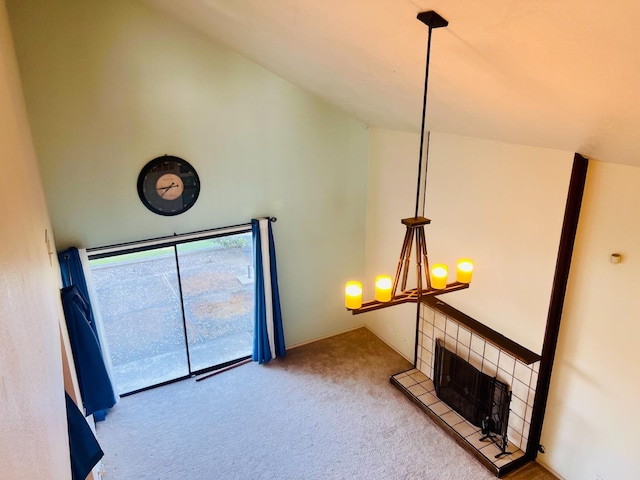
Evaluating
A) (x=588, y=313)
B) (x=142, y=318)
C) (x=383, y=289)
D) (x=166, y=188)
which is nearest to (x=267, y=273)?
(x=166, y=188)

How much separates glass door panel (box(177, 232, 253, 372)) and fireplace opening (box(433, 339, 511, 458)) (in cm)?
274

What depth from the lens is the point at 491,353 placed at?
4.52m

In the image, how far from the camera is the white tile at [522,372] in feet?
13.6

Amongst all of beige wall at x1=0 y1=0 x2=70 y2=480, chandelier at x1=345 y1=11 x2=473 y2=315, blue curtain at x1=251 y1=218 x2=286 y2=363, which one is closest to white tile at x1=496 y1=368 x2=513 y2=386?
chandelier at x1=345 y1=11 x2=473 y2=315

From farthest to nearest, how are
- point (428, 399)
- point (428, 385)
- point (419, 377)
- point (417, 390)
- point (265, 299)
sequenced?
point (265, 299), point (419, 377), point (428, 385), point (417, 390), point (428, 399)

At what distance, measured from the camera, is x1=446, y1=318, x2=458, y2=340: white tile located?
195 inches

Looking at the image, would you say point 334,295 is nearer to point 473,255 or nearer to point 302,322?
point 302,322

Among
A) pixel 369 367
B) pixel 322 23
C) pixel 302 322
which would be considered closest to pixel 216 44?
pixel 322 23

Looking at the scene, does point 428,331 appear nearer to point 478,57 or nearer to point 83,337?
point 478,57

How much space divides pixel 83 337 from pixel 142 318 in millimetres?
2448

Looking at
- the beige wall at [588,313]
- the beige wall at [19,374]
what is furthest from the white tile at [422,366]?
the beige wall at [19,374]

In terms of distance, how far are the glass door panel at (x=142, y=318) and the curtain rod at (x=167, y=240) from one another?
227 millimetres

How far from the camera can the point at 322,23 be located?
9.50 feet

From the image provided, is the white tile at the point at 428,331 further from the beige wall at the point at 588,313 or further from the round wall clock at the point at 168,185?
the round wall clock at the point at 168,185
